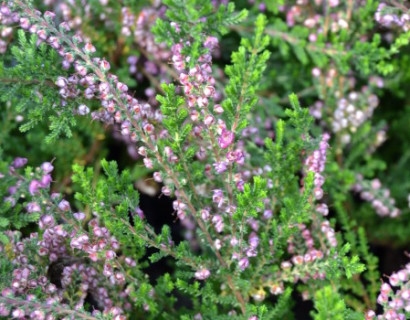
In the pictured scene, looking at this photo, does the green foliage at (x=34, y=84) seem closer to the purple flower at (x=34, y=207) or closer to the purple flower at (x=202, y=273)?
the purple flower at (x=34, y=207)

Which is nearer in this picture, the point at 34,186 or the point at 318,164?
the point at 34,186

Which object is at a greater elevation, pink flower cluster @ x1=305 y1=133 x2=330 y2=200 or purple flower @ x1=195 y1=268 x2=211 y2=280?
pink flower cluster @ x1=305 y1=133 x2=330 y2=200

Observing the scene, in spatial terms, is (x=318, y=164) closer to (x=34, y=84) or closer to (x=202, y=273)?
(x=202, y=273)

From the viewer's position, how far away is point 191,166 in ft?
4.59

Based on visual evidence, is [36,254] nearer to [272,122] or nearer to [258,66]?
[258,66]

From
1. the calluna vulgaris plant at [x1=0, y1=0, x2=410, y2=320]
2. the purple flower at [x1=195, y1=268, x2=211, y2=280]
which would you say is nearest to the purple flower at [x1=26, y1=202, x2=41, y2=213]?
the calluna vulgaris plant at [x1=0, y1=0, x2=410, y2=320]

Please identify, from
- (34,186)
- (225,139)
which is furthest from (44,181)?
(225,139)

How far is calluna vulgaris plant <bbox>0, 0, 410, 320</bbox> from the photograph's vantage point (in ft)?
3.93

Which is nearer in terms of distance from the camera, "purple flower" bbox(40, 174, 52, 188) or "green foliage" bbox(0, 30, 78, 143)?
"purple flower" bbox(40, 174, 52, 188)

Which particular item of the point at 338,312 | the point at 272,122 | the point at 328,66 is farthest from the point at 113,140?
the point at 338,312

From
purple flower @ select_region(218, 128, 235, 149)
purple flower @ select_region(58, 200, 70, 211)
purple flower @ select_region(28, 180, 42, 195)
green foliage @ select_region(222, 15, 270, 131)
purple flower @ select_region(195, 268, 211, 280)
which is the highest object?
green foliage @ select_region(222, 15, 270, 131)

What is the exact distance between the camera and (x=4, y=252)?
127 cm

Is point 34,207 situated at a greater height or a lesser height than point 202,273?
greater

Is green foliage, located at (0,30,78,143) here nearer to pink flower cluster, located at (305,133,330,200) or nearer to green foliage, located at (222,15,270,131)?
green foliage, located at (222,15,270,131)
